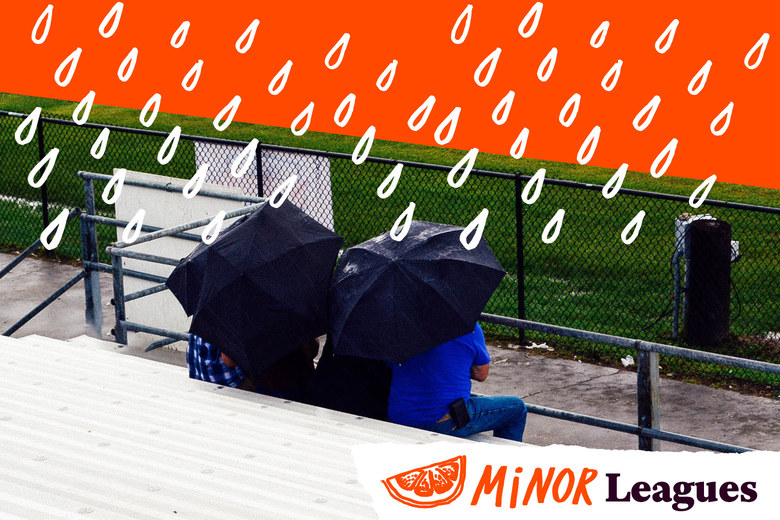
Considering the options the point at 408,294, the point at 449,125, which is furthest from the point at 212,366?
the point at 449,125

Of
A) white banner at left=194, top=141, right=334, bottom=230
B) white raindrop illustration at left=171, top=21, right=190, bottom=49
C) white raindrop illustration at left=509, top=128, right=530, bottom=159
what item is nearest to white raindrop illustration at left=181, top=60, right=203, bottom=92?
white raindrop illustration at left=171, top=21, right=190, bottom=49

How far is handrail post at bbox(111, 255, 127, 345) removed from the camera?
8.79 m

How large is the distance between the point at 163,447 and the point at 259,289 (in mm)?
1184

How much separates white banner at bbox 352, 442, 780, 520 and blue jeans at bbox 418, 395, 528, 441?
1028 mm

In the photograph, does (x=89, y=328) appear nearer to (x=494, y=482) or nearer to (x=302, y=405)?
(x=302, y=405)

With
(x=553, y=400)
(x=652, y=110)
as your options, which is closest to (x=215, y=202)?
(x=553, y=400)

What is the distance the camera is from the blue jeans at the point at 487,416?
21.3 ft

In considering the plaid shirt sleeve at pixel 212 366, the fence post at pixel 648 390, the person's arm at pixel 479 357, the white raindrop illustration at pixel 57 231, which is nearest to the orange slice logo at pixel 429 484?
the person's arm at pixel 479 357

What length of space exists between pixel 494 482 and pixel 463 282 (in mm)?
1552

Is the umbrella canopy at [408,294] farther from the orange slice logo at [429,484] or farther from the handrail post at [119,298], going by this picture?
the handrail post at [119,298]

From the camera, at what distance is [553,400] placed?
9.23 meters

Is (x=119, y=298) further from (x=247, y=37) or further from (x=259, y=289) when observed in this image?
(x=247, y=37)

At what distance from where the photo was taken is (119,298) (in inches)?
359

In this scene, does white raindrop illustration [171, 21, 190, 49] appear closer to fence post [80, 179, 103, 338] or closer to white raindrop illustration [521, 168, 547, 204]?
white raindrop illustration [521, 168, 547, 204]
